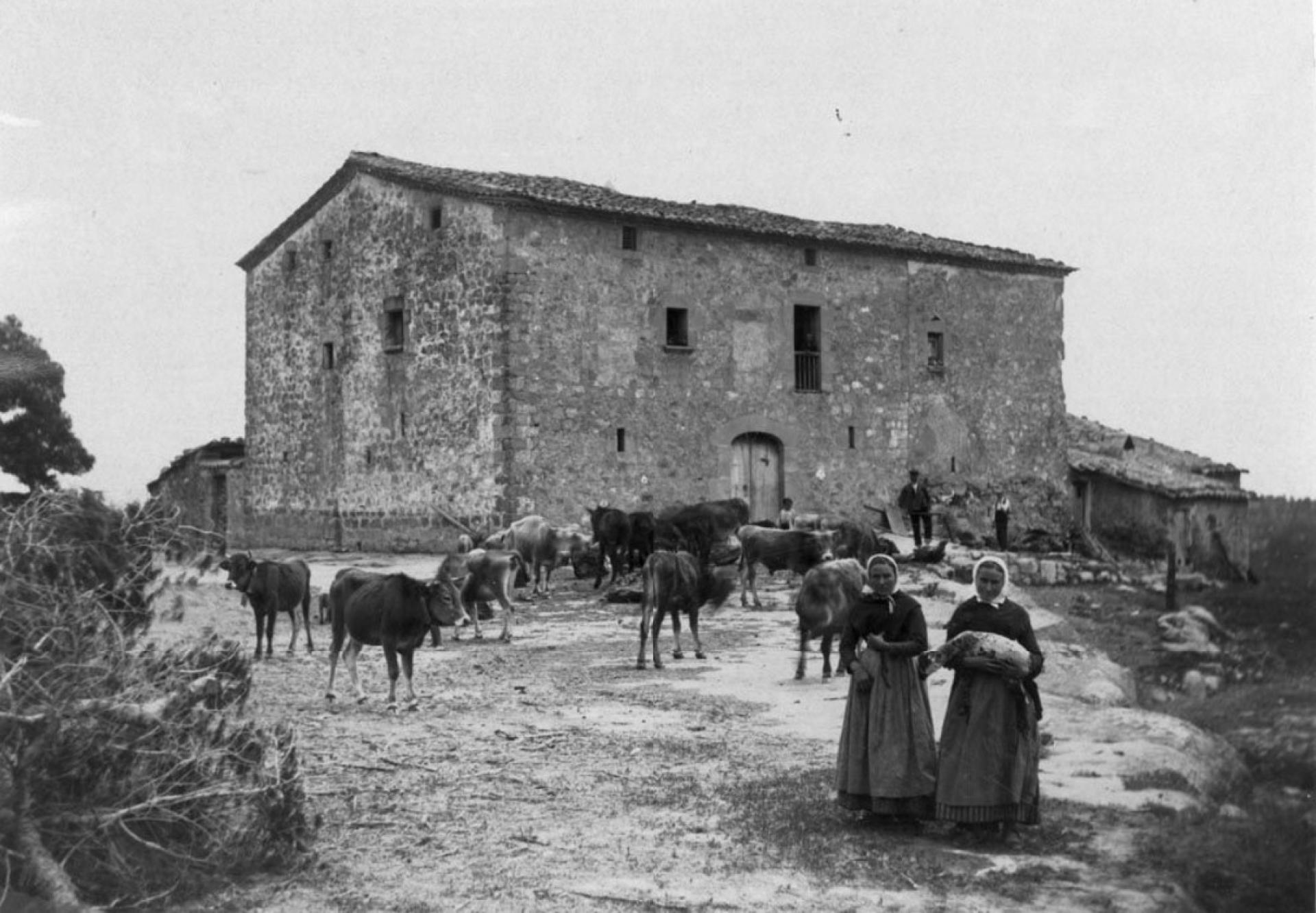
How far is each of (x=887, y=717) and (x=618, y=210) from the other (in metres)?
14.6

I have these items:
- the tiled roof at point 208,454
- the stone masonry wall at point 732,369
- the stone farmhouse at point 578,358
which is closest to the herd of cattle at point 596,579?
the tiled roof at point 208,454

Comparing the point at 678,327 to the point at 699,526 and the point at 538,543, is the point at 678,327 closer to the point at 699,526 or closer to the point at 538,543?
the point at 699,526

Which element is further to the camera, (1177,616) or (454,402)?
(454,402)

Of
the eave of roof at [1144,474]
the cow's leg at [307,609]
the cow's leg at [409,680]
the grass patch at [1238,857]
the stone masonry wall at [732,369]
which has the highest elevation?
the stone masonry wall at [732,369]

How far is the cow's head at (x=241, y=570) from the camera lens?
10102 millimetres

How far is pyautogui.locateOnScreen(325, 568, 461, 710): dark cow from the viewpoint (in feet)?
28.1

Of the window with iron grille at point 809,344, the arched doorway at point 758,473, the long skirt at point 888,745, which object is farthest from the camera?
the window with iron grille at point 809,344

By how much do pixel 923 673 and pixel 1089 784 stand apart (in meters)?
1.14

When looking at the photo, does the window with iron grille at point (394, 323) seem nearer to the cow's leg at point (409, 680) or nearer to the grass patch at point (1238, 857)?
the cow's leg at point (409, 680)

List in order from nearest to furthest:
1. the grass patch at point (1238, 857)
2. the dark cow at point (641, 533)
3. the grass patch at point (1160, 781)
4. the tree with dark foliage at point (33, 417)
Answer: the grass patch at point (1238, 857) → the grass patch at point (1160, 781) → the tree with dark foliage at point (33, 417) → the dark cow at point (641, 533)

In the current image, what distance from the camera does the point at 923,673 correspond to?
6.13 meters

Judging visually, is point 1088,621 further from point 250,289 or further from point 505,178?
point 250,289

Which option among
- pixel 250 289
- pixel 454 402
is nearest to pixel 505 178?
pixel 454 402

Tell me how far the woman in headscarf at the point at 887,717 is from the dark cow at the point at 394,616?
3.30 metres
